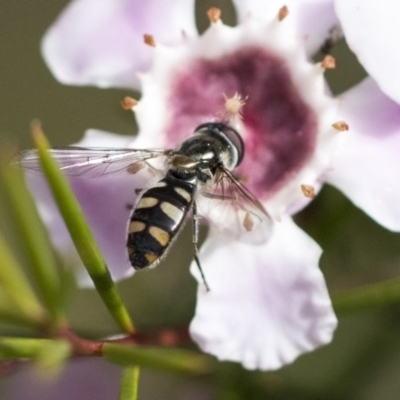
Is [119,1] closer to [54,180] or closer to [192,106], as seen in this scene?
[192,106]

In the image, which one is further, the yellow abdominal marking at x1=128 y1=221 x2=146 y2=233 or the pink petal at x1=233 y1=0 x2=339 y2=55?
the pink petal at x1=233 y1=0 x2=339 y2=55

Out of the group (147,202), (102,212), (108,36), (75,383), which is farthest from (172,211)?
(75,383)

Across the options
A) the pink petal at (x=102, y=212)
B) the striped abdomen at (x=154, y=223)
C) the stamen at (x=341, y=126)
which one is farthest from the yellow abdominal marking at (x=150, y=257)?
the stamen at (x=341, y=126)

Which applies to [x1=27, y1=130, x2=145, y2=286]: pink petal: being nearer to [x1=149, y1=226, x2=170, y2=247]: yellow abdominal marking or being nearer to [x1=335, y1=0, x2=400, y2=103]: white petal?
[x1=149, y1=226, x2=170, y2=247]: yellow abdominal marking

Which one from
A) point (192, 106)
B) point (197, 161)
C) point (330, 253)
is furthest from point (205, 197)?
point (330, 253)

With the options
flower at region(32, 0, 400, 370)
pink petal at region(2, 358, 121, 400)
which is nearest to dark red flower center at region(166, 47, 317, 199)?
flower at region(32, 0, 400, 370)

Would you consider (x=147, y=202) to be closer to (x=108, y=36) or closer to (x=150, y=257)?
(x=150, y=257)
